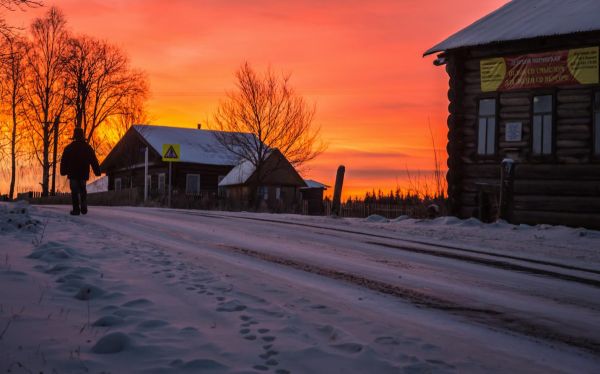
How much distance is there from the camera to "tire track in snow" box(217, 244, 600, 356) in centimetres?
380

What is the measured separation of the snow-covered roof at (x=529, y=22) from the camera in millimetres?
13852

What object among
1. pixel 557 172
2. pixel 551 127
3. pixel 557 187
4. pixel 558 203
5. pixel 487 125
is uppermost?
pixel 487 125

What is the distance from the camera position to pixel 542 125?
Result: 48.1 ft

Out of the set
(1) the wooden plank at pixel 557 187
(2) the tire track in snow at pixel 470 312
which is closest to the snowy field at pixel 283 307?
(2) the tire track in snow at pixel 470 312

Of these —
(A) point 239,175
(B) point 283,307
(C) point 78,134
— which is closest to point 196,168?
(A) point 239,175

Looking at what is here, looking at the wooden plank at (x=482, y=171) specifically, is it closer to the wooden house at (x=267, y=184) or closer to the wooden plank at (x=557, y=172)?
the wooden plank at (x=557, y=172)

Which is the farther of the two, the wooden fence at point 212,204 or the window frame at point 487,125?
the wooden fence at point 212,204

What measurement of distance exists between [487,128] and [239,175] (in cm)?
2547

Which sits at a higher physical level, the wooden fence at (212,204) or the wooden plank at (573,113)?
the wooden plank at (573,113)

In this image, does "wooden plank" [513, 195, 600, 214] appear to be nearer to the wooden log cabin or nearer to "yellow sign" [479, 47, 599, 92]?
the wooden log cabin

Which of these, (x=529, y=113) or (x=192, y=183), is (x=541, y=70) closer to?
(x=529, y=113)

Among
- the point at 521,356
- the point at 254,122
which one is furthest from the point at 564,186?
the point at 254,122

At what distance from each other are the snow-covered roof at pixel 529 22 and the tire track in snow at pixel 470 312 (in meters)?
11.0

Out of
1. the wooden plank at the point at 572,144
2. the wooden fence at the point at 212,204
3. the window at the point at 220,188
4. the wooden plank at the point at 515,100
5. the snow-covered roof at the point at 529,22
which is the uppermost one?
the snow-covered roof at the point at 529,22
